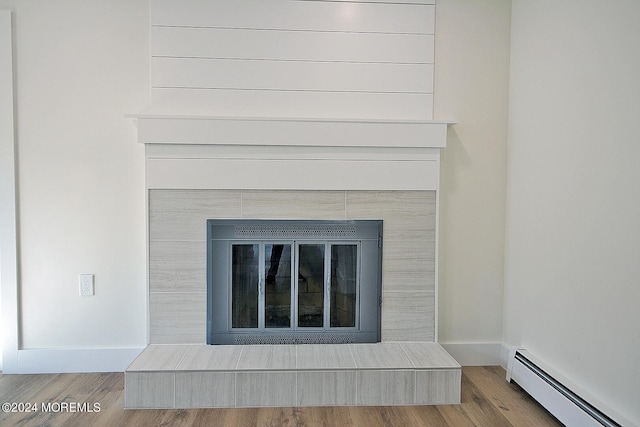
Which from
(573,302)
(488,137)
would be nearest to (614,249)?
(573,302)

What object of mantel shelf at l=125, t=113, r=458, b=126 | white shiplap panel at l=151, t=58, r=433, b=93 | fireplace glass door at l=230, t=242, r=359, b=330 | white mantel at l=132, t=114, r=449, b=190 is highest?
white shiplap panel at l=151, t=58, r=433, b=93

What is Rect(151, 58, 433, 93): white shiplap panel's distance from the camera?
2475mm

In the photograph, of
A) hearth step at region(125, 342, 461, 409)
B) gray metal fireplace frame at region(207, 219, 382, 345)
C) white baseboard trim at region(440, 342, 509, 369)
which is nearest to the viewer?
hearth step at region(125, 342, 461, 409)

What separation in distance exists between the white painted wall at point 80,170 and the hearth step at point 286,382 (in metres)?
0.50

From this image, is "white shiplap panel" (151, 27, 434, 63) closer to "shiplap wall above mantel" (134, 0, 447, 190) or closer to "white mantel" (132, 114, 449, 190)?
"shiplap wall above mantel" (134, 0, 447, 190)

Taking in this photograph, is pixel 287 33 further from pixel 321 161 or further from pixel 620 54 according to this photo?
pixel 620 54

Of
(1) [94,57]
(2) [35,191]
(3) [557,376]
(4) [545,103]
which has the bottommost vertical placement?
(3) [557,376]

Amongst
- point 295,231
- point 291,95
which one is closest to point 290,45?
point 291,95

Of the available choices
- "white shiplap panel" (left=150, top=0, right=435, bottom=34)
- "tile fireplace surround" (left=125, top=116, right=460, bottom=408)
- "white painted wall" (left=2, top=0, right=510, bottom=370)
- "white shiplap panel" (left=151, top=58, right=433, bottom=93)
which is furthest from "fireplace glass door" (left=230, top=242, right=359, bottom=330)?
"white shiplap panel" (left=150, top=0, right=435, bottom=34)

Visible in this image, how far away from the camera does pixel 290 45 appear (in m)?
2.50

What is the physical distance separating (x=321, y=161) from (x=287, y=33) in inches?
27.3

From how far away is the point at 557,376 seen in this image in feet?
6.91

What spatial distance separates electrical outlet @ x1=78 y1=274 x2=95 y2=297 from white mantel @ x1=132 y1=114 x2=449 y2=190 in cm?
61

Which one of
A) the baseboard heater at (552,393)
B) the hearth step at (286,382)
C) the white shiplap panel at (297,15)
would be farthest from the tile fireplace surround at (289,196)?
the white shiplap panel at (297,15)
